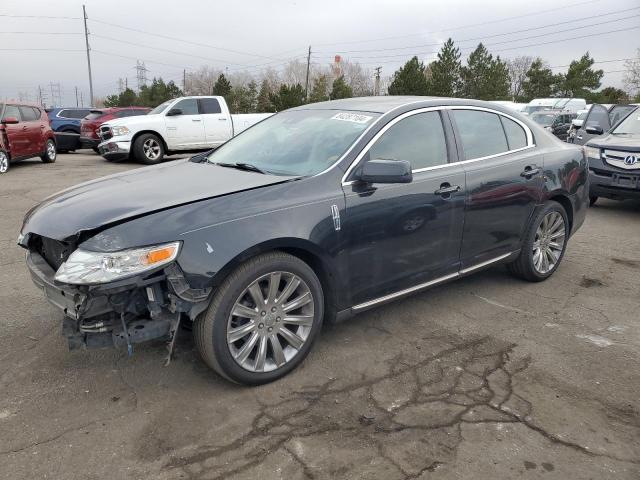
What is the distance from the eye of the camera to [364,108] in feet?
12.8

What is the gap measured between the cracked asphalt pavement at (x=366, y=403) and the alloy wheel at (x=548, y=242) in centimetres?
59

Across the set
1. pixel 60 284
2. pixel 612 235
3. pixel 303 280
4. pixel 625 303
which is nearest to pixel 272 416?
pixel 303 280

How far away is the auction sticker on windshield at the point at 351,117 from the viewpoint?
3.72 metres

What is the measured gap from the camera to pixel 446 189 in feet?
12.6

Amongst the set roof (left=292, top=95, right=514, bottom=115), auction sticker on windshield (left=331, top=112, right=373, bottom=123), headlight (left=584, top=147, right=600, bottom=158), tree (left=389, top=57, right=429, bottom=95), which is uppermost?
tree (left=389, top=57, right=429, bottom=95)

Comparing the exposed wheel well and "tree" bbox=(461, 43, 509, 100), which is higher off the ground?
"tree" bbox=(461, 43, 509, 100)

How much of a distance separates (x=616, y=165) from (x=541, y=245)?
4.12 m

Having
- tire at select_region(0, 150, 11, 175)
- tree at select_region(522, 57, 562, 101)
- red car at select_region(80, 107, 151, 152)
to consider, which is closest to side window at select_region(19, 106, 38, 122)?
tire at select_region(0, 150, 11, 175)

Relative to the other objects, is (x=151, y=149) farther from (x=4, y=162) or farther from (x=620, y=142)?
(x=620, y=142)

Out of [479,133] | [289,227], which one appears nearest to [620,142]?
[479,133]

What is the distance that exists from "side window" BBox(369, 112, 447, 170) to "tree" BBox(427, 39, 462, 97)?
43242 millimetres

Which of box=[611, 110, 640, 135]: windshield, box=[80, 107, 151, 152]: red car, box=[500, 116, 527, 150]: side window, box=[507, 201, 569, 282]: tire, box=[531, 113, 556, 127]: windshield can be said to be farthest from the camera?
box=[531, 113, 556, 127]: windshield

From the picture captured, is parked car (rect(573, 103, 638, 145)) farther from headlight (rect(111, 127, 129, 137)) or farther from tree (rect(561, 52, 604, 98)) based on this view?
tree (rect(561, 52, 604, 98))

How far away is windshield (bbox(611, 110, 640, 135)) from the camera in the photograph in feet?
28.8
